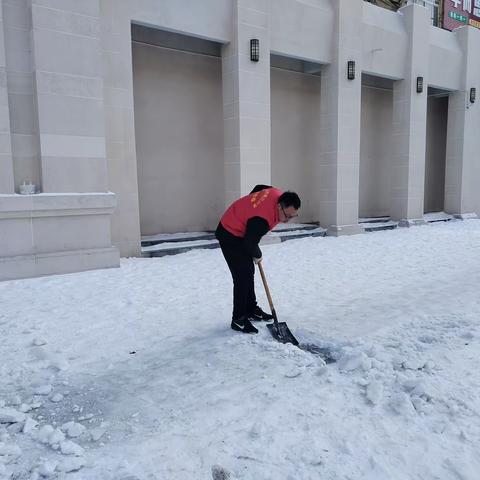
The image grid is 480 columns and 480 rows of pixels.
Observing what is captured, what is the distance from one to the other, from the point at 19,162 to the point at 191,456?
584cm

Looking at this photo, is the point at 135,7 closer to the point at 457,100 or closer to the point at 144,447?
the point at 144,447

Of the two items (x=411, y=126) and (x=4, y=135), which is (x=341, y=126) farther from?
(x=4, y=135)

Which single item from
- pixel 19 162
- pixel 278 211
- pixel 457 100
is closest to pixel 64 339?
pixel 278 211

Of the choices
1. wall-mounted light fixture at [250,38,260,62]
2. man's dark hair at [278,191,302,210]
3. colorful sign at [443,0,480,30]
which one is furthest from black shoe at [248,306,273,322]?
colorful sign at [443,0,480,30]

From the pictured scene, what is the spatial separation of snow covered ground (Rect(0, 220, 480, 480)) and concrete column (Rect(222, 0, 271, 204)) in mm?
4396

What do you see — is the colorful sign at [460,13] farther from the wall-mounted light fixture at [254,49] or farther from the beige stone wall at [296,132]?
the wall-mounted light fixture at [254,49]

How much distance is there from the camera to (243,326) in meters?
4.51

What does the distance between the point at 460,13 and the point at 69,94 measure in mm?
18480

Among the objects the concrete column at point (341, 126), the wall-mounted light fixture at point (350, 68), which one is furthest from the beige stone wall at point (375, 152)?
the wall-mounted light fixture at point (350, 68)

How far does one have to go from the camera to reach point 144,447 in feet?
8.45

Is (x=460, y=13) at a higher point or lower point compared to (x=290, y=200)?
higher

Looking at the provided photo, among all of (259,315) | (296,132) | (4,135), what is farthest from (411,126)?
(4,135)

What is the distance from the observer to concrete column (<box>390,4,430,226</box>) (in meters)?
13.1

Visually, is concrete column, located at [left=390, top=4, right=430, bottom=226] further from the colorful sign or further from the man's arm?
the man's arm
